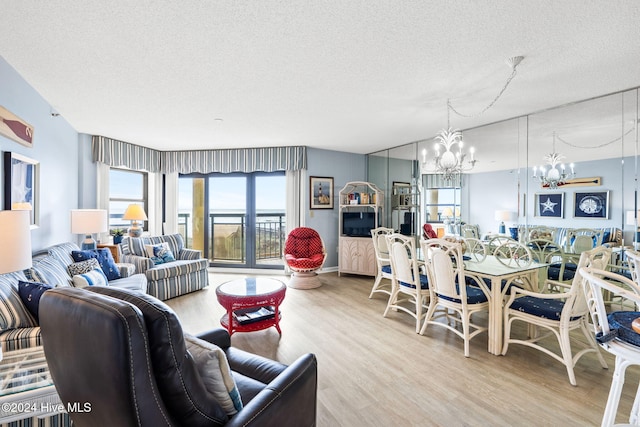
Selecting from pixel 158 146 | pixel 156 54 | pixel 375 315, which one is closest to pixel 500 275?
pixel 375 315

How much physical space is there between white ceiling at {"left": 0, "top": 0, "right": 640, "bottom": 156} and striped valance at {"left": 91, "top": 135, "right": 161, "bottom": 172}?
1073 mm

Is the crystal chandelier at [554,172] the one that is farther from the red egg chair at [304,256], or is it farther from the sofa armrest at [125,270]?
the sofa armrest at [125,270]

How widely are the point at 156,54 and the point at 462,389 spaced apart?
3.18 metres

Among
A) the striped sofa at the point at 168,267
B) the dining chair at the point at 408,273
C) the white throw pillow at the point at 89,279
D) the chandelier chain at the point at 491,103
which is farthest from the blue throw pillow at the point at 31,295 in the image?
the chandelier chain at the point at 491,103

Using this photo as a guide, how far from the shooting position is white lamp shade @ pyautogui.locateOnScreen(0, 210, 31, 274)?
56.8 inches

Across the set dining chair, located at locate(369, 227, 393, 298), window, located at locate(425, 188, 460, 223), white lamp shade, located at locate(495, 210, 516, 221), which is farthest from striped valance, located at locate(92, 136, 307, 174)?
white lamp shade, located at locate(495, 210, 516, 221)

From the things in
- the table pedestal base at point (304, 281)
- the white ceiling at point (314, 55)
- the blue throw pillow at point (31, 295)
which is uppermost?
the white ceiling at point (314, 55)

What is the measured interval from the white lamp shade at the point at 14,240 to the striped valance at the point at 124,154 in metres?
3.57

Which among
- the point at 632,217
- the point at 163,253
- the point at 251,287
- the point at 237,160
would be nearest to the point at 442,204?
the point at 632,217

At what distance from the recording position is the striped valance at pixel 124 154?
4.50 metres

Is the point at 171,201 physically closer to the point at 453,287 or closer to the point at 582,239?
the point at 453,287

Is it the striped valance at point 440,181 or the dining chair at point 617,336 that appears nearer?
the dining chair at point 617,336

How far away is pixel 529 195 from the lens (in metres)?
3.58

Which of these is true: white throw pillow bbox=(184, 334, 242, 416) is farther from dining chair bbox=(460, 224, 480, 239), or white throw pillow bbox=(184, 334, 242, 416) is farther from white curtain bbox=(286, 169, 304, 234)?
white curtain bbox=(286, 169, 304, 234)
